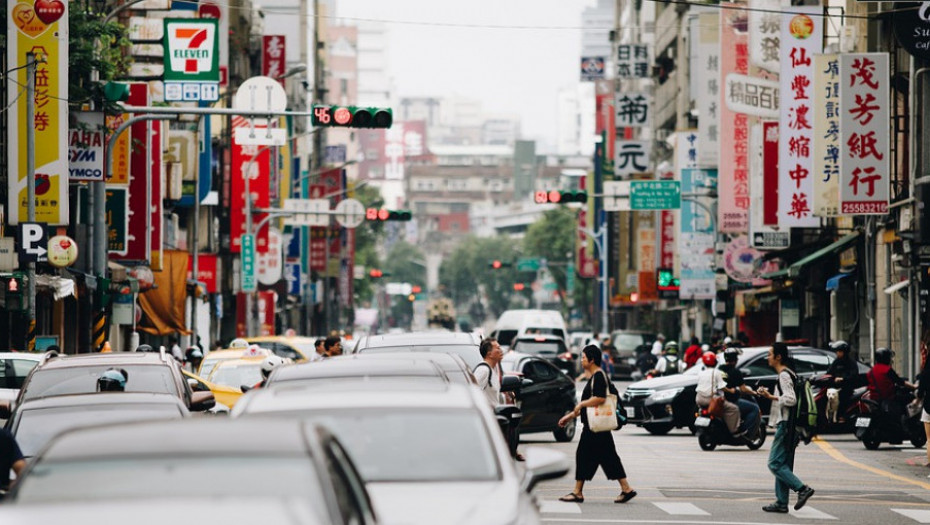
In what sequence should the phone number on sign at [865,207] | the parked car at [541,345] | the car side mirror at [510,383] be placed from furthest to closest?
the parked car at [541,345] < the phone number on sign at [865,207] < the car side mirror at [510,383]

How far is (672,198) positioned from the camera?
184ft

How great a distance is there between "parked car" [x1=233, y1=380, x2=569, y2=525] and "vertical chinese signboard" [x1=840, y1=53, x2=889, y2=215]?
25.6 metres

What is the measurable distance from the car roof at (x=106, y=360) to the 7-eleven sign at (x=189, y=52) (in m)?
19.5

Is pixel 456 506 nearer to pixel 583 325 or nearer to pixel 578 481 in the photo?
pixel 578 481

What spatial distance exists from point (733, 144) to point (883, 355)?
2525 cm

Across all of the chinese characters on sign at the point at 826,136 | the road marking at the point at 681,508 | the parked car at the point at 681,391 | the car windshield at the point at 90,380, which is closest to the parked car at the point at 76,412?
the car windshield at the point at 90,380

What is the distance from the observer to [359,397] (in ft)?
33.1

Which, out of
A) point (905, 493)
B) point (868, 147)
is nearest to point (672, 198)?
point (868, 147)

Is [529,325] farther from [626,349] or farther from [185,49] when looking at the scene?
[185,49]

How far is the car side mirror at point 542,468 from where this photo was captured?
31.9 ft

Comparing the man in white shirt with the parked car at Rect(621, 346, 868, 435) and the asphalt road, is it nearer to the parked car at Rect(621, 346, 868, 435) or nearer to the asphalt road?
the asphalt road

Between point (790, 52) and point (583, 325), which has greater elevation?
point (790, 52)

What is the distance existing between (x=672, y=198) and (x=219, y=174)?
19006 mm

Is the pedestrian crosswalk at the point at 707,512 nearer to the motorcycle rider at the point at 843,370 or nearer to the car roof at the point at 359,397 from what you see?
the car roof at the point at 359,397
